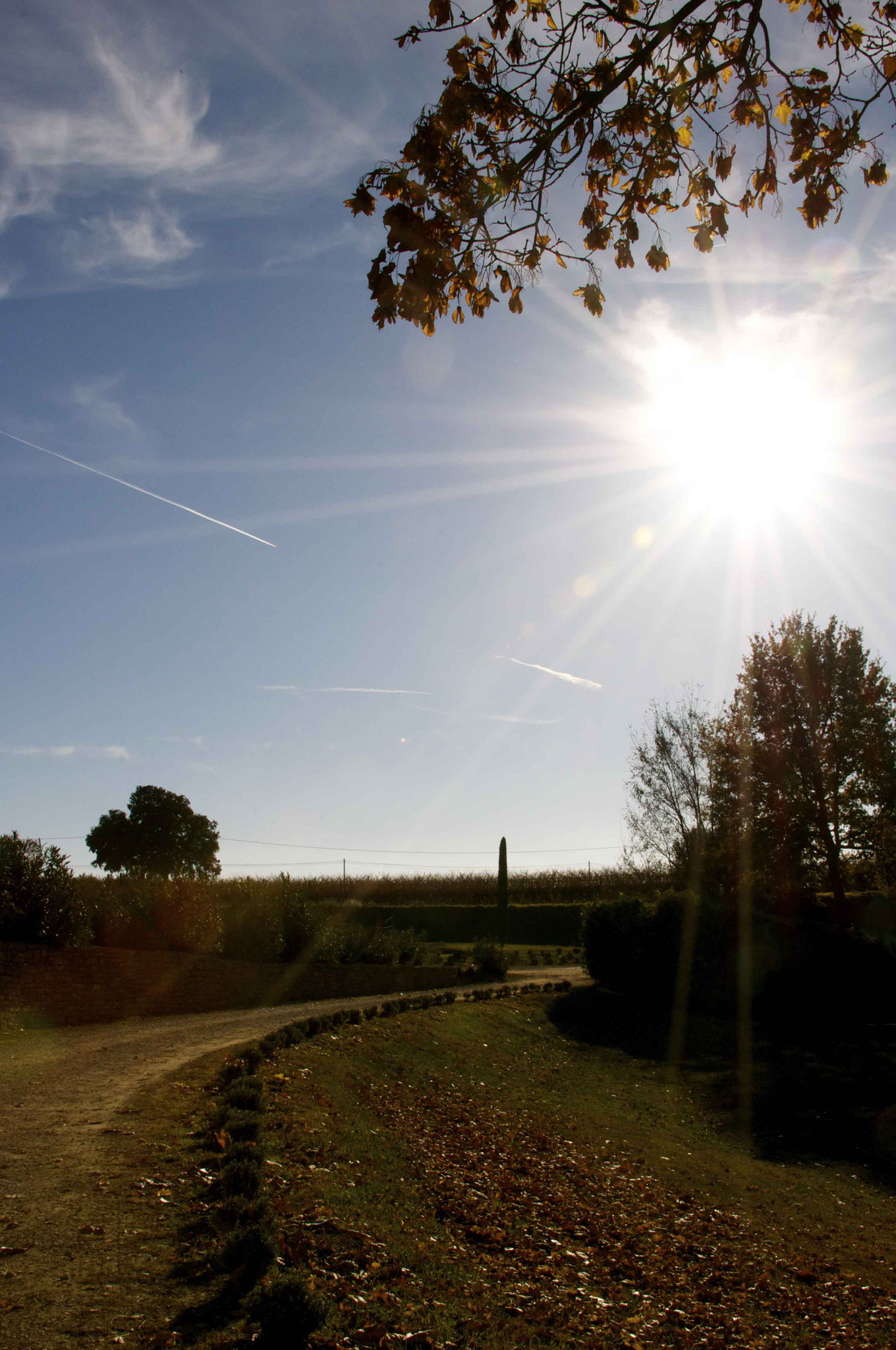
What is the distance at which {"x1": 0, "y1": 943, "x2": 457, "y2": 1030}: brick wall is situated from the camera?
1194cm

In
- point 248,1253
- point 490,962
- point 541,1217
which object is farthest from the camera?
point 490,962

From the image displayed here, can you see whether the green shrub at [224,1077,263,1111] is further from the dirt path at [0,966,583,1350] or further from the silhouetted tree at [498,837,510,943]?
the silhouetted tree at [498,837,510,943]

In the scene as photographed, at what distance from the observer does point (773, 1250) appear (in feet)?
23.7

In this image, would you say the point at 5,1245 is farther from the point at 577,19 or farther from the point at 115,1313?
the point at 577,19

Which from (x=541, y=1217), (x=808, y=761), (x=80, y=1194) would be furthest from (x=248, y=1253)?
(x=808, y=761)

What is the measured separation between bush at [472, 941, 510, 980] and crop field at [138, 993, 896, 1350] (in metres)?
8.94

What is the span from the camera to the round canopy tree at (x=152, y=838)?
5553cm

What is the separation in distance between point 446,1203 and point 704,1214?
9.13ft

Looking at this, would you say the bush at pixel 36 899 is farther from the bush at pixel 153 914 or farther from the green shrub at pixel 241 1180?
the green shrub at pixel 241 1180

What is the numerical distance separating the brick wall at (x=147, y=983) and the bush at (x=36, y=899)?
0.33m

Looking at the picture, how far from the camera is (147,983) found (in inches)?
557

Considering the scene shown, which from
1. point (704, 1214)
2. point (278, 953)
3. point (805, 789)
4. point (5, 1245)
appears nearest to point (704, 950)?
point (805, 789)

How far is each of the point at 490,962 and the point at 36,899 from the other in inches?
472

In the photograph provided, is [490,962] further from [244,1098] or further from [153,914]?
[244,1098]
